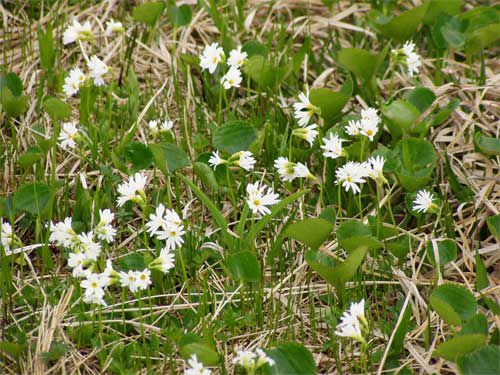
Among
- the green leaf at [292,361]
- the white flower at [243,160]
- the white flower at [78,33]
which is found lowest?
the green leaf at [292,361]

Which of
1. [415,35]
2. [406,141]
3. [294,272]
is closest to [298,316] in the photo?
[294,272]

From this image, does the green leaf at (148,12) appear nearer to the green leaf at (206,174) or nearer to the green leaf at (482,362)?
the green leaf at (206,174)

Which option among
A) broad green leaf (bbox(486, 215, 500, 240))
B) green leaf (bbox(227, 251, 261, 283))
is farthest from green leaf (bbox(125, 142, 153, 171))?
broad green leaf (bbox(486, 215, 500, 240))

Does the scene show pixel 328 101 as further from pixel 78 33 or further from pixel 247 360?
pixel 247 360

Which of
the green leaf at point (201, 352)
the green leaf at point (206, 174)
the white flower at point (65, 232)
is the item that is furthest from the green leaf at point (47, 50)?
the green leaf at point (201, 352)

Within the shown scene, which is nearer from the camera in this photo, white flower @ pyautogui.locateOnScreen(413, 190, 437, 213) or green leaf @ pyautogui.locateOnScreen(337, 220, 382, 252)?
green leaf @ pyautogui.locateOnScreen(337, 220, 382, 252)

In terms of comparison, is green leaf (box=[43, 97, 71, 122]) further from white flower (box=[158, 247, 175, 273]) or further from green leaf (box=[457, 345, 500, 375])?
green leaf (box=[457, 345, 500, 375])
